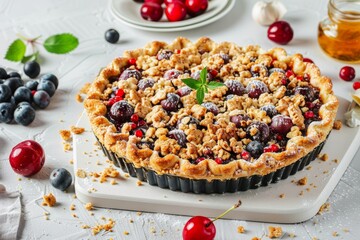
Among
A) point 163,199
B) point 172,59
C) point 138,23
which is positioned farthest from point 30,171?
point 138,23

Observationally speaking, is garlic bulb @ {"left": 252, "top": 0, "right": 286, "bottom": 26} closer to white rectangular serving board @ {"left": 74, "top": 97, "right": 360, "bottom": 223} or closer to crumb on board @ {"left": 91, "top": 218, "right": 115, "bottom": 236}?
white rectangular serving board @ {"left": 74, "top": 97, "right": 360, "bottom": 223}

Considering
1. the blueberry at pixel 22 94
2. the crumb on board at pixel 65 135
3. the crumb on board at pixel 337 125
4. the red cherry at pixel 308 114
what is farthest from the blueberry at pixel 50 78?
the crumb on board at pixel 337 125

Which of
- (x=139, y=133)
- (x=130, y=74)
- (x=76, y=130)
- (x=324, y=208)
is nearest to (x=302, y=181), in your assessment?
(x=324, y=208)

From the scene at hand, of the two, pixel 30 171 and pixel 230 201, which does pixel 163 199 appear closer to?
pixel 230 201

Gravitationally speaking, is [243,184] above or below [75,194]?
above

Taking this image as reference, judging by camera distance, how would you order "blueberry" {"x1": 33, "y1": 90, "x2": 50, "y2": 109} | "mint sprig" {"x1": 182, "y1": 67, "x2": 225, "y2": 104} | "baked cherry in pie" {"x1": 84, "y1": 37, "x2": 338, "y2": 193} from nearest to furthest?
"baked cherry in pie" {"x1": 84, "y1": 37, "x2": 338, "y2": 193} < "mint sprig" {"x1": 182, "y1": 67, "x2": 225, "y2": 104} < "blueberry" {"x1": 33, "y1": 90, "x2": 50, "y2": 109}

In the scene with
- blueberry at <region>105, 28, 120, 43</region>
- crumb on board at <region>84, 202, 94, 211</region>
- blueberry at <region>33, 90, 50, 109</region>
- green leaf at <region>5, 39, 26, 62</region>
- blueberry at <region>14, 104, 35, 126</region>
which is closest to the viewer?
crumb on board at <region>84, 202, 94, 211</region>

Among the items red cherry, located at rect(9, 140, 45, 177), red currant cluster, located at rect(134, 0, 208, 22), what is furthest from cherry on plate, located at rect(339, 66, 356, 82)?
red cherry, located at rect(9, 140, 45, 177)
